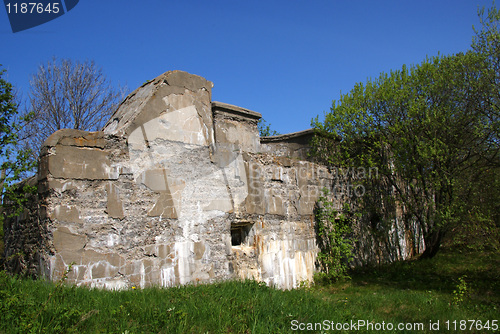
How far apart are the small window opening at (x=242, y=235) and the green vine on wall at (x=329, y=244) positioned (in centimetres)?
206

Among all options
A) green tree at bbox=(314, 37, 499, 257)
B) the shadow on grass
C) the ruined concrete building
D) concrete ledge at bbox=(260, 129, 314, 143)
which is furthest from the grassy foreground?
concrete ledge at bbox=(260, 129, 314, 143)

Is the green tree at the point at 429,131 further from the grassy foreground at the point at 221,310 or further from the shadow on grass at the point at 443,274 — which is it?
the grassy foreground at the point at 221,310

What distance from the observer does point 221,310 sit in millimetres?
4145

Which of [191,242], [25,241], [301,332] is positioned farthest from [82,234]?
[301,332]

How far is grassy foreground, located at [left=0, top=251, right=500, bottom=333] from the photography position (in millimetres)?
3430

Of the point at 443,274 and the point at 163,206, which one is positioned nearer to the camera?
the point at 163,206

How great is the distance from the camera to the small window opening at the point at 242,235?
730 cm

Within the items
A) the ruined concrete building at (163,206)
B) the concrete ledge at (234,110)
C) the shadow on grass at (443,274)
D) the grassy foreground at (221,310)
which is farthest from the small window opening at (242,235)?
the concrete ledge at (234,110)

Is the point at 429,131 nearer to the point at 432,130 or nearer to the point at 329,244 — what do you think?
the point at 432,130

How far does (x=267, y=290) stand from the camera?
5496 millimetres

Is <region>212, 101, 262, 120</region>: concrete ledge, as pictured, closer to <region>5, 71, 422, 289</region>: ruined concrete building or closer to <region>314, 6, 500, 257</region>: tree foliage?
<region>314, 6, 500, 257</region>: tree foliage

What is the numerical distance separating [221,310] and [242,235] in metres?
3.26

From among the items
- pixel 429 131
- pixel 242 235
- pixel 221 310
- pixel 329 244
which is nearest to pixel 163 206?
pixel 242 235

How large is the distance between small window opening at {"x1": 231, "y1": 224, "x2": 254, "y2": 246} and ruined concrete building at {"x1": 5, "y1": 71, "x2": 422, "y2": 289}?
0.07 feet
